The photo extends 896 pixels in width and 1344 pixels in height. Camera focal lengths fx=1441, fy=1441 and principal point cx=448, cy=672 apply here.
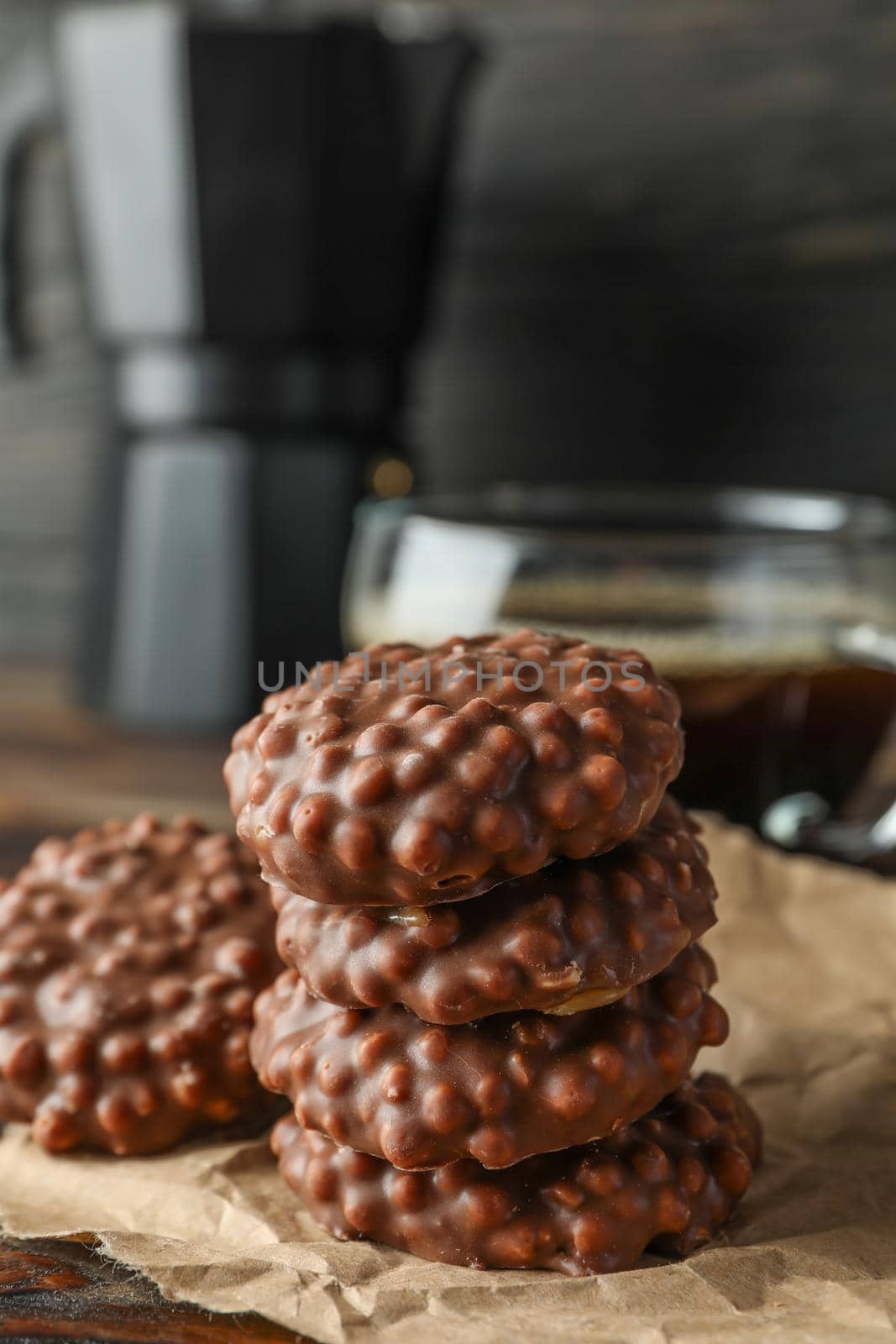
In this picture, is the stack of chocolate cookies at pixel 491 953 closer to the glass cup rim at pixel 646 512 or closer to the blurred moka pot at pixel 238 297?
the glass cup rim at pixel 646 512

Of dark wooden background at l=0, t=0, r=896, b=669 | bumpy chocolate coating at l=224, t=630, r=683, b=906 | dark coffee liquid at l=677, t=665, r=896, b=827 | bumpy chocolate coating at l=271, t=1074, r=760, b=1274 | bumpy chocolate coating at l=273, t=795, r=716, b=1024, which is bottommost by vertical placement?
bumpy chocolate coating at l=271, t=1074, r=760, b=1274

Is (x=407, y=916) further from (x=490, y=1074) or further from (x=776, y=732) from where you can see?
(x=776, y=732)

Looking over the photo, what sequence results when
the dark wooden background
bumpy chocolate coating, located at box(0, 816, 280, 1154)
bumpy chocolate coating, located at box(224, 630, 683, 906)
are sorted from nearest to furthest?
bumpy chocolate coating, located at box(224, 630, 683, 906), bumpy chocolate coating, located at box(0, 816, 280, 1154), the dark wooden background

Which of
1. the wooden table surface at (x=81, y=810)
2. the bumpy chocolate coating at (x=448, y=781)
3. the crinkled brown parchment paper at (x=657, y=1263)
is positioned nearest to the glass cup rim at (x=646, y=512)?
the wooden table surface at (x=81, y=810)

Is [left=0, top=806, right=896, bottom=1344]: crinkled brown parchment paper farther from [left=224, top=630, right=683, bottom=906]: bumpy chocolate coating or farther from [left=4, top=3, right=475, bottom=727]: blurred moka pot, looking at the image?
[left=4, top=3, right=475, bottom=727]: blurred moka pot

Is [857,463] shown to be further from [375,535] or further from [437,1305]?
[437,1305]

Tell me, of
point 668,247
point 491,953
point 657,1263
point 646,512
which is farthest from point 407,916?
point 668,247

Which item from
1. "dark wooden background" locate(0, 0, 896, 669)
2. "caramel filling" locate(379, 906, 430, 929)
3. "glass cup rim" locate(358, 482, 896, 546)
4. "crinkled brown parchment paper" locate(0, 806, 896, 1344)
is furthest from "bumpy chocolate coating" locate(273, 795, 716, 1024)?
"dark wooden background" locate(0, 0, 896, 669)
